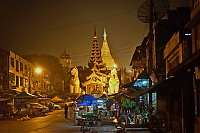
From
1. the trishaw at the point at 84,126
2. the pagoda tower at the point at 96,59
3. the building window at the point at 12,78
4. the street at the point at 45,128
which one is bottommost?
the street at the point at 45,128

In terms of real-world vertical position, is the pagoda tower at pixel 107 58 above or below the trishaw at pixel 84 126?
above

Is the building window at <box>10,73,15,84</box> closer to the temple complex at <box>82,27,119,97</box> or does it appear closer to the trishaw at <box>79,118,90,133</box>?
the trishaw at <box>79,118,90,133</box>

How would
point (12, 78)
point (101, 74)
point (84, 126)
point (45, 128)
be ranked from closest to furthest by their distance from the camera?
point (45, 128), point (84, 126), point (12, 78), point (101, 74)

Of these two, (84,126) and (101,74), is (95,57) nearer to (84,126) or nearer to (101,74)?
(101,74)

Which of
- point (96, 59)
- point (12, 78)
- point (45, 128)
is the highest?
point (96, 59)

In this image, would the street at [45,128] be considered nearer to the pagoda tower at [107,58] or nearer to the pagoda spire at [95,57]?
the pagoda spire at [95,57]

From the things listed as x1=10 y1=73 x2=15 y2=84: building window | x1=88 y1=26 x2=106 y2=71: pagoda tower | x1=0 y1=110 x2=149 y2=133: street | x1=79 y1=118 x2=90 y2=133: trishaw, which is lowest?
x1=0 y1=110 x2=149 y2=133: street

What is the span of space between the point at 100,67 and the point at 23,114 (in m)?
68.5

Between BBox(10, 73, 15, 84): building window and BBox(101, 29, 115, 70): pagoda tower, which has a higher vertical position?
BBox(101, 29, 115, 70): pagoda tower

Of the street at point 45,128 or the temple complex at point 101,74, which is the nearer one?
the street at point 45,128

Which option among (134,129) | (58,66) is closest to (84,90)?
(58,66)

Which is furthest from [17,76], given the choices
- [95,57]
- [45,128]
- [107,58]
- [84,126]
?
[107,58]

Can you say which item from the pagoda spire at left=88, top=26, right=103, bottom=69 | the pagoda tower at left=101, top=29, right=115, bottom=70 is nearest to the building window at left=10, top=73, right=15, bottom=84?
the pagoda spire at left=88, top=26, right=103, bottom=69

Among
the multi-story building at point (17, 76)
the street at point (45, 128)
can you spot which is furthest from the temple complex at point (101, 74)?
the street at point (45, 128)
